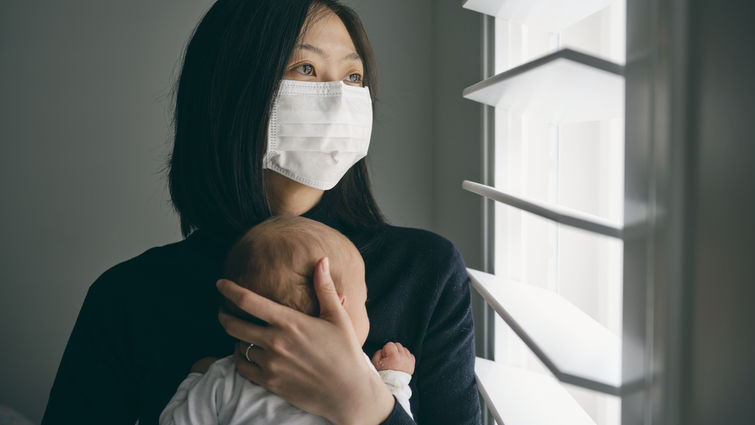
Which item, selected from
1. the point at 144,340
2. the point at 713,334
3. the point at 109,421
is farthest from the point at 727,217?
the point at 109,421

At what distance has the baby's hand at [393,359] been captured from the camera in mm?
1024

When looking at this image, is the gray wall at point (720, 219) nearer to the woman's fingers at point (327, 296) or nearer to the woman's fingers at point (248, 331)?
the woman's fingers at point (327, 296)

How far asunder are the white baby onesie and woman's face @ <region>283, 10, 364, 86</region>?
58cm

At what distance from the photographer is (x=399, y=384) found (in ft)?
3.23

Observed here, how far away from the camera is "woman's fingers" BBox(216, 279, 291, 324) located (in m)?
0.82

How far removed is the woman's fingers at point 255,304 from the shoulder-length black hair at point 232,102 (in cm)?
30

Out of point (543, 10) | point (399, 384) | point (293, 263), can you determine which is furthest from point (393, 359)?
point (543, 10)

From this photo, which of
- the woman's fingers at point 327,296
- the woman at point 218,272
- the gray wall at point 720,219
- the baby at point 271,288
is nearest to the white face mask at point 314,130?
the woman at point 218,272

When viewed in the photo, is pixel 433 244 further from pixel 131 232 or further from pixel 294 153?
pixel 131 232

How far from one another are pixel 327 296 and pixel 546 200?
1.91 feet

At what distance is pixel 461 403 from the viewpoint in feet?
3.53

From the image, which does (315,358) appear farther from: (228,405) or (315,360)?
(228,405)

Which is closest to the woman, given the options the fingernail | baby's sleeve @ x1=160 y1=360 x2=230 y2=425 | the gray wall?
baby's sleeve @ x1=160 y1=360 x2=230 y2=425

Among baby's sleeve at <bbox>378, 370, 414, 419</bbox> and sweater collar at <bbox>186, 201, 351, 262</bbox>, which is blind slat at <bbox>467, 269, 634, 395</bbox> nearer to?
baby's sleeve at <bbox>378, 370, 414, 419</bbox>
